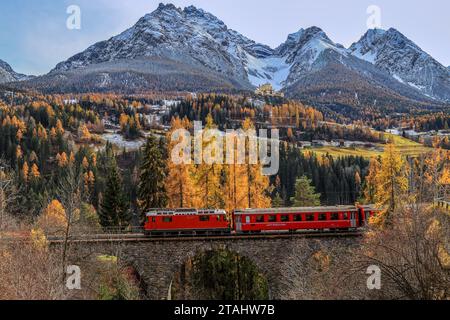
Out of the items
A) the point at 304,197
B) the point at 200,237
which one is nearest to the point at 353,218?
the point at 200,237

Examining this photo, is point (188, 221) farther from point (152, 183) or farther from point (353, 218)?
point (353, 218)

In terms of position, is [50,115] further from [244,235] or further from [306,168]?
[244,235]

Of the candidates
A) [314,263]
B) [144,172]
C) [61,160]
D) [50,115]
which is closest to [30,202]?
[61,160]

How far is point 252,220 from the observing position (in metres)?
38.8

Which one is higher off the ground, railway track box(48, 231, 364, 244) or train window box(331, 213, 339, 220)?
train window box(331, 213, 339, 220)

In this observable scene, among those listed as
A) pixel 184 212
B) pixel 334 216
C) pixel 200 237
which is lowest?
pixel 200 237

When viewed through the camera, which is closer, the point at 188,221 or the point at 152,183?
the point at 188,221

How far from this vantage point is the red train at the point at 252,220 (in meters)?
38.6

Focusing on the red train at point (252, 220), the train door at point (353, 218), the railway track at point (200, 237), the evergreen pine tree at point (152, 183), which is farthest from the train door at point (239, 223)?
the evergreen pine tree at point (152, 183)

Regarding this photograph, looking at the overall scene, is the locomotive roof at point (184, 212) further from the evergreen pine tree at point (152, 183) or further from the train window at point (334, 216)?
the evergreen pine tree at point (152, 183)

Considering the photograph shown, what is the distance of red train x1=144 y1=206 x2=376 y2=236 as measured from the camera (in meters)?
38.6

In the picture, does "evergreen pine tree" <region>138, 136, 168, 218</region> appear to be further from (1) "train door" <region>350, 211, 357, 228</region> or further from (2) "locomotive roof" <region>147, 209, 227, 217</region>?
Answer: (1) "train door" <region>350, 211, 357, 228</region>

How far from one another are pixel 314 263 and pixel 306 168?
9287 centimetres

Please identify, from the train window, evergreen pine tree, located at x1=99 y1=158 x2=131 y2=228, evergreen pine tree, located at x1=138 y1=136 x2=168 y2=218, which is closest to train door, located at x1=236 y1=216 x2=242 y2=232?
the train window
